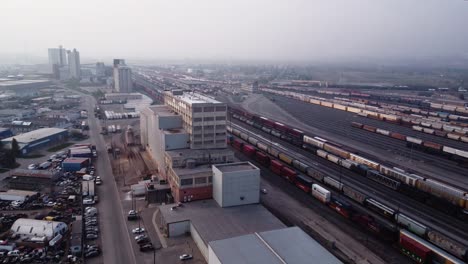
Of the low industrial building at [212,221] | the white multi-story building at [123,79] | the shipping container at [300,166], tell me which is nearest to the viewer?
the low industrial building at [212,221]

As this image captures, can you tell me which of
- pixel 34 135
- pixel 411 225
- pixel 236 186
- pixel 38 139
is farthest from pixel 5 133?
pixel 411 225

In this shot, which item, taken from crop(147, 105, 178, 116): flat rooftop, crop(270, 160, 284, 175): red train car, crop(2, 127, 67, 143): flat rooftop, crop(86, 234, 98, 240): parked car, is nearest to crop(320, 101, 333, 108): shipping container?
crop(147, 105, 178, 116): flat rooftop

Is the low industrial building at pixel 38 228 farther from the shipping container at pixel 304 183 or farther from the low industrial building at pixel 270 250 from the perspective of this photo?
the shipping container at pixel 304 183

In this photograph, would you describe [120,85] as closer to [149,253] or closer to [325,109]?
[325,109]

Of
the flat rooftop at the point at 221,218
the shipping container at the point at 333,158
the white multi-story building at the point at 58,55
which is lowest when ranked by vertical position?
the flat rooftop at the point at 221,218

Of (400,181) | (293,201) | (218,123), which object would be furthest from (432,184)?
(218,123)

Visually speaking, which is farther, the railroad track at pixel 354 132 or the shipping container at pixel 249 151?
the shipping container at pixel 249 151

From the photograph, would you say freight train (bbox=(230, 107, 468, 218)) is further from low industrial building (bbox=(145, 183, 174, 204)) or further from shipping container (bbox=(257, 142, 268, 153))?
low industrial building (bbox=(145, 183, 174, 204))

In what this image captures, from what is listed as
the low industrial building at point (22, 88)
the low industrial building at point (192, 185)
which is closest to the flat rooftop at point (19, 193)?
the low industrial building at point (192, 185)
